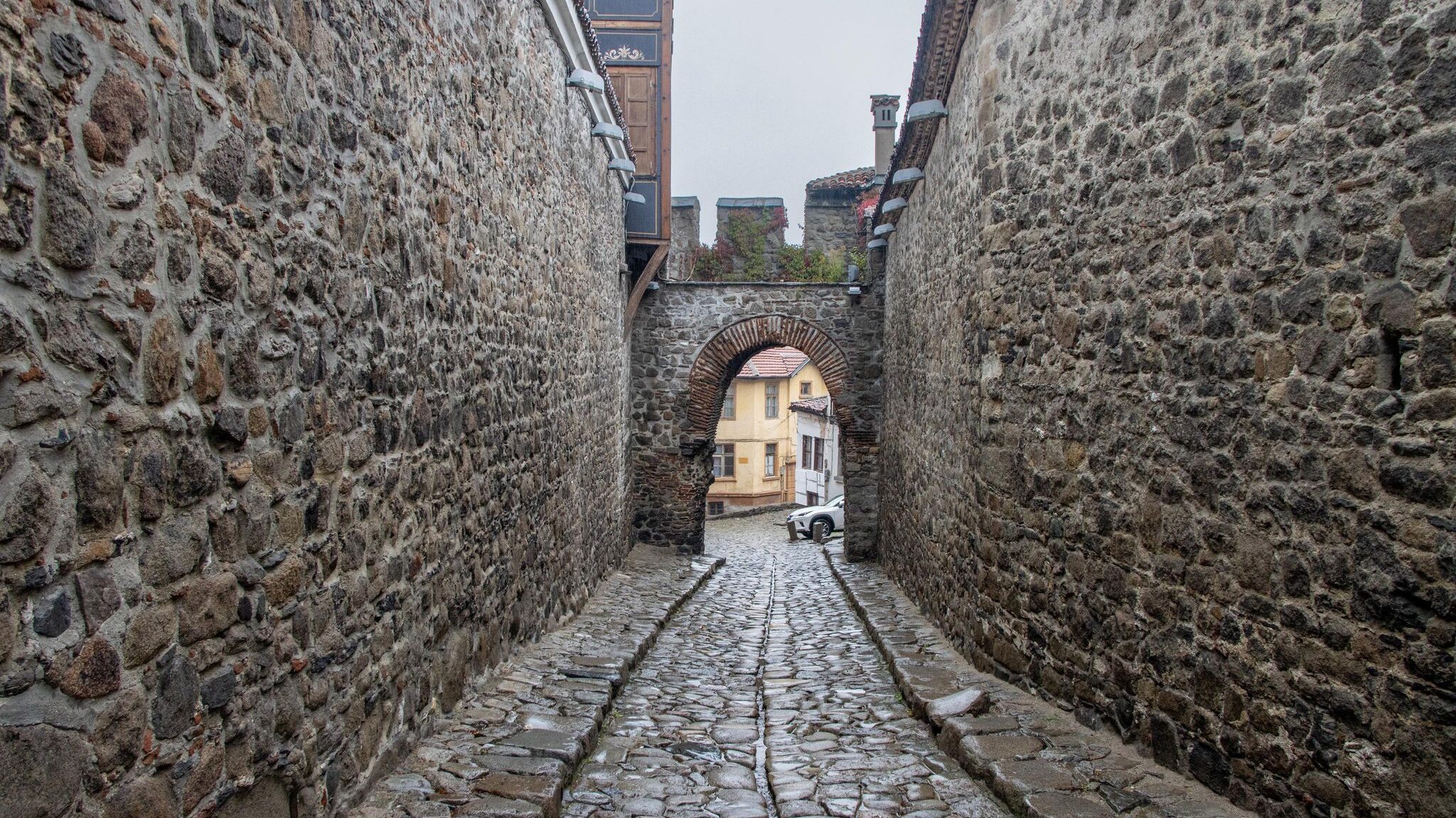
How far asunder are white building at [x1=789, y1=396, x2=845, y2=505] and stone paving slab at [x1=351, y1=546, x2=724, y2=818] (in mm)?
21454

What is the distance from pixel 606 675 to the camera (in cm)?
572

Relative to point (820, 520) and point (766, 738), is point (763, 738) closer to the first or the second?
point (766, 738)

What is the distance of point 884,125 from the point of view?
53.3 feet

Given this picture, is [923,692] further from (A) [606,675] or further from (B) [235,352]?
(B) [235,352]

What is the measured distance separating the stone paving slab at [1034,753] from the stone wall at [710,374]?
7186mm

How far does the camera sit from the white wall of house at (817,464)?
2939 cm

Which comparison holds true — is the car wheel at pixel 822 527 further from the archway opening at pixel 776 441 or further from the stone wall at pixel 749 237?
the stone wall at pixel 749 237

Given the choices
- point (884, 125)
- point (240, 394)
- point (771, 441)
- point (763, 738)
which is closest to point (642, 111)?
point (884, 125)

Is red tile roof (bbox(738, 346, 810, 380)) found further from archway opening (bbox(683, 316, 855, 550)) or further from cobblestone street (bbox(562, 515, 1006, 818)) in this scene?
cobblestone street (bbox(562, 515, 1006, 818))

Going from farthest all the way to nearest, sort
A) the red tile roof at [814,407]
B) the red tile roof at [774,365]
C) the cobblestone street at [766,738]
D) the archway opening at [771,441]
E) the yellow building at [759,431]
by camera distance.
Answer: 1. the yellow building at [759,431]
2. the red tile roof at [774,365]
3. the archway opening at [771,441]
4. the red tile roof at [814,407]
5. the cobblestone street at [766,738]

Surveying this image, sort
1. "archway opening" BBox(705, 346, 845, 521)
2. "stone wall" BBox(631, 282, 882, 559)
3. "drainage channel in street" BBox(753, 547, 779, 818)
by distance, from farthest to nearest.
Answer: "archway opening" BBox(705, 346, 845, 521) < "stone wall" BBox(631, 282, 882, 559) < "drainage channel in street" BBox(753, 547, 779, 818)

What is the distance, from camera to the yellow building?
32.2 m

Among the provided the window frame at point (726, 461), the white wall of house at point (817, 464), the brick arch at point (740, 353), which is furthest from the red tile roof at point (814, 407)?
the brick arch at point (740, 353)

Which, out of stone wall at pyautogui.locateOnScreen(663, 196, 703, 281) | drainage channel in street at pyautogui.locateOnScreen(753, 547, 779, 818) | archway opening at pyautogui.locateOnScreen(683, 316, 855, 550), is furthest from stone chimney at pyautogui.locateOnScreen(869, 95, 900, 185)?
drainage channel in street at pyautogui.locateOnScreen(753, 547, 779, 818)
